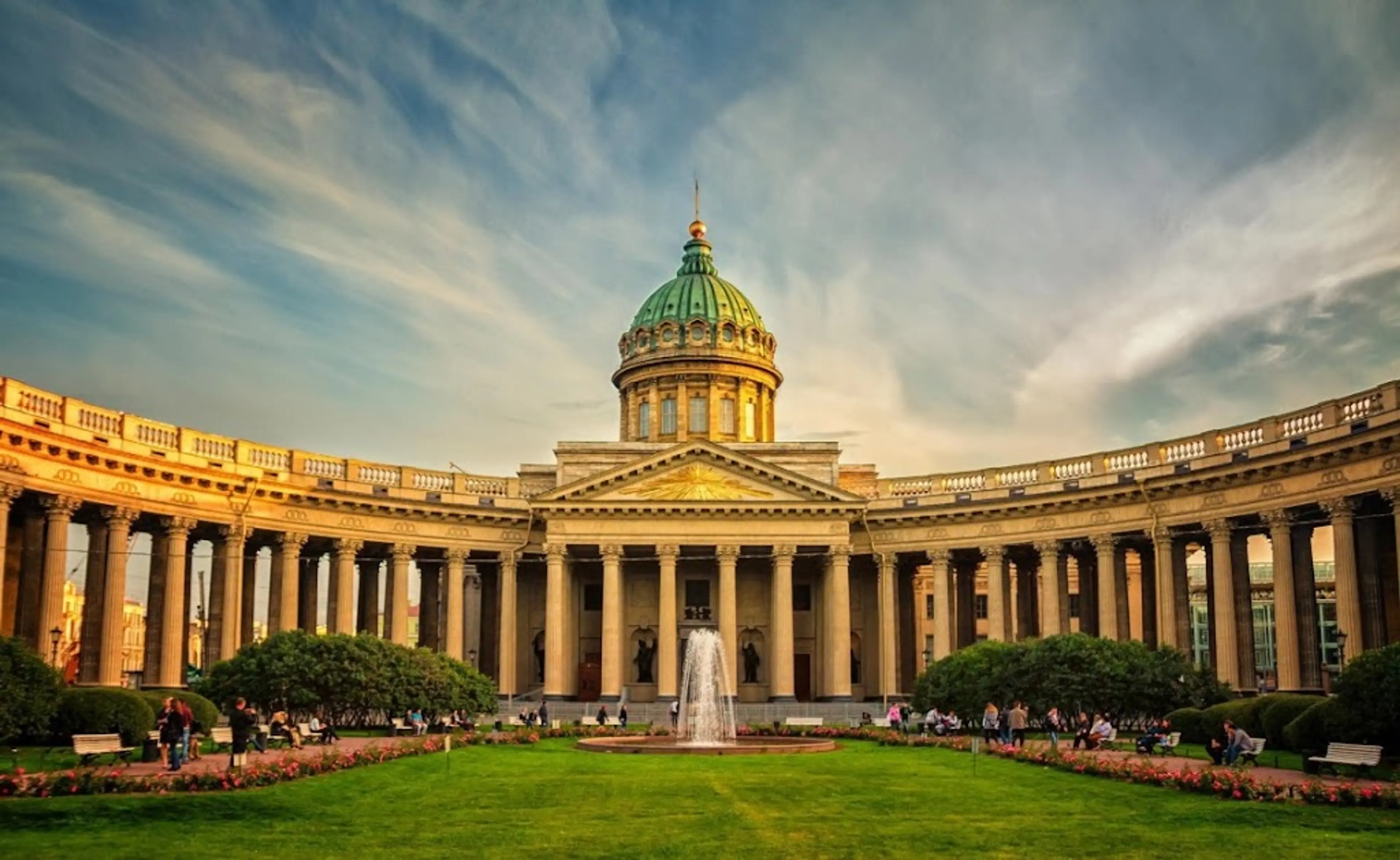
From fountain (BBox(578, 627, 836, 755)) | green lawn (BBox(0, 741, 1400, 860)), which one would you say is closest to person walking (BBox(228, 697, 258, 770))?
green lawn (BBox(0, 741, 1400, 860))

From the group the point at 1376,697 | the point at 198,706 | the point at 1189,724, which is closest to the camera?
the point at 1376,697

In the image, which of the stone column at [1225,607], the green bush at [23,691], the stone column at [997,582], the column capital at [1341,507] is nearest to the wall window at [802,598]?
the stone column at [997,582]

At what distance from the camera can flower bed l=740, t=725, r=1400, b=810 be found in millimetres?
24484

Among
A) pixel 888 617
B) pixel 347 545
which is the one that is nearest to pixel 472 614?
pixel 347 545

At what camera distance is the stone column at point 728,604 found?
68.1m

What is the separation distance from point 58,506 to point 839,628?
35.8 m

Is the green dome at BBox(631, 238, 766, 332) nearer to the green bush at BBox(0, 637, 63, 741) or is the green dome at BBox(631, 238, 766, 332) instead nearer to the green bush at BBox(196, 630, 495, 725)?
the green bush at BBox(196, 630, 495, 725)

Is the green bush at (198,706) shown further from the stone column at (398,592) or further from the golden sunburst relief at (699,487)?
the golden sunburst relief at (699,487)

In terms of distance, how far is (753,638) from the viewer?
7456 cm

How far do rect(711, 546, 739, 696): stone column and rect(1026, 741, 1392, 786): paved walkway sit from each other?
1077 inches

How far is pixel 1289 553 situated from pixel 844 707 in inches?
837

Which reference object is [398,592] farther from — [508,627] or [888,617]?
[888,617]

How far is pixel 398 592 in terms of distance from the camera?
66188 mm

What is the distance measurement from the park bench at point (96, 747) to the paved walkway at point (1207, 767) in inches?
898
